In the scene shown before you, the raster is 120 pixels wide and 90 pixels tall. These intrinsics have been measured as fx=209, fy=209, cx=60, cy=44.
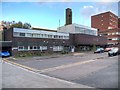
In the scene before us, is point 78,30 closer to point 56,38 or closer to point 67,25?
point 67,25

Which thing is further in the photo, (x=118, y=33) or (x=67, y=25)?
(x=118, y=33)

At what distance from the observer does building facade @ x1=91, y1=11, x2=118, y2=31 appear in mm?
97213

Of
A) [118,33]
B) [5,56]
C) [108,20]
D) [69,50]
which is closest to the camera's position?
[5,56]

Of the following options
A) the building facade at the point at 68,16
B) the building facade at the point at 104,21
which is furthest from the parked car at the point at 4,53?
the building facade at the point at 104,21

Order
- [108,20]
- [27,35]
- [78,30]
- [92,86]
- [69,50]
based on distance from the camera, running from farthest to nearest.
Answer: [108,20], [78,30], [69,50], [27,35], [92,86]

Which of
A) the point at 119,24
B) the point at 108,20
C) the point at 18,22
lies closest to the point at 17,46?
the point at 18,22

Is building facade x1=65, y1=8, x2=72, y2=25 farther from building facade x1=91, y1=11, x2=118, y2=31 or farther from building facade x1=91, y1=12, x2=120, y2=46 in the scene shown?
building facade x1=91, y1=11, x2=118, y2=31

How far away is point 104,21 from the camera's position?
98562 millimetres

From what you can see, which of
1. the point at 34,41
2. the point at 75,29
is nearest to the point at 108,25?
the point at 75,29

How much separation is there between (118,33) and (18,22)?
41.1m

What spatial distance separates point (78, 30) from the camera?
7131 centimetres

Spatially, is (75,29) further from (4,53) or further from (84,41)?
(4,53)

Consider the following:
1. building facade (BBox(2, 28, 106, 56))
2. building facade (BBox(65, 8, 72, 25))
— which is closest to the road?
building facade (BBox(2, 28, 106, 56))

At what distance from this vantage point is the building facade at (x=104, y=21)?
9721 centimetres
